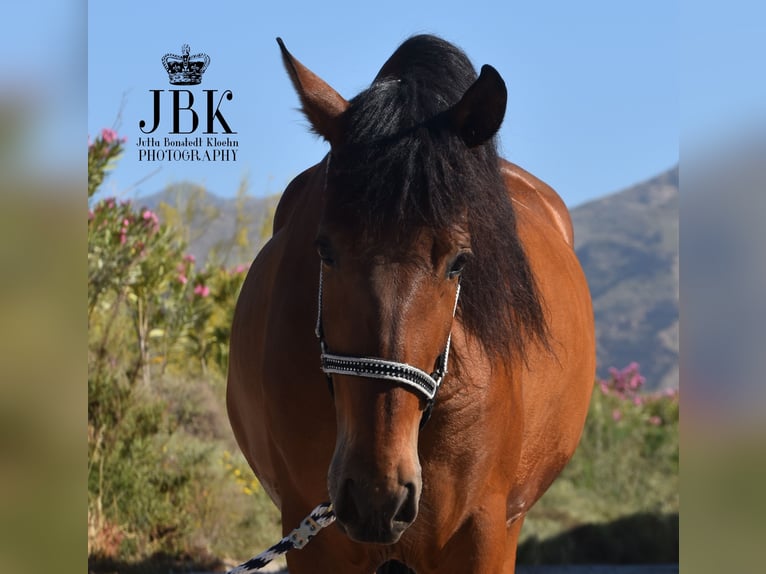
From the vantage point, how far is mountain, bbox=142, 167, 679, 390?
24.5 ft

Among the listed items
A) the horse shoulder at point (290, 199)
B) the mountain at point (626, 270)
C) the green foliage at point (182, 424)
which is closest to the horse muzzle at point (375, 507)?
the horse shoulder at point (290, 199)

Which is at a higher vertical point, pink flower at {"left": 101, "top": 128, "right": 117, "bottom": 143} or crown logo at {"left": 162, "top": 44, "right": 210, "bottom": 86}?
crown logo at {"left": 162, "top": 44, "right": 210, "bottom": 86}

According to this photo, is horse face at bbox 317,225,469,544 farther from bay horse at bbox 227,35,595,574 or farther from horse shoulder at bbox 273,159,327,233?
horse shoulder at bbox 273,159,327,233

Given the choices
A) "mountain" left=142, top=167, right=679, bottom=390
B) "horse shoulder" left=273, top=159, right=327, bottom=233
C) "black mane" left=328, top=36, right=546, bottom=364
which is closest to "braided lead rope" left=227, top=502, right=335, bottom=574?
"black mane" left=328, top=36, right=546, bottom=364

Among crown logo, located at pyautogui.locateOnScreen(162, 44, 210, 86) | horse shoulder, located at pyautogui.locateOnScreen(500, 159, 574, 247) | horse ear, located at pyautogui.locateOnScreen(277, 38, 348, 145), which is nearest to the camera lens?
horse ear, located at pyautogui.locateOnScreen(277, 38, 348, 145)

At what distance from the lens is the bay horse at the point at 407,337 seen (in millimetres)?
2072

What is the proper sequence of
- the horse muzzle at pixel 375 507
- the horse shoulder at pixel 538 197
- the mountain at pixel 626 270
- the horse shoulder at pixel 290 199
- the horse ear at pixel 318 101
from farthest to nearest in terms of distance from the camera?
the mountain at pixel 626 270 → the horse shoulder at pixel 538 197 → the horse shoulder at pixel 290 199 → the horse ear at pixel 318 101 → the horse muzzle at pixel 375 507

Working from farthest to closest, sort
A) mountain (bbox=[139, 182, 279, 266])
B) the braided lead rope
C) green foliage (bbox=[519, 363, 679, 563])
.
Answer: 1. mountain (bbox=[139, 182, 279, 266])
2. green foliage (bbox=[519, 363, 679, 563])
3. the braided lead rope

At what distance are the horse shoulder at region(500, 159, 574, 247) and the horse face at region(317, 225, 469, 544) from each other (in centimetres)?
159

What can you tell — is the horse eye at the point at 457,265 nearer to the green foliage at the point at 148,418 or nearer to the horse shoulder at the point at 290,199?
the horse shoulder at the point at 290,199

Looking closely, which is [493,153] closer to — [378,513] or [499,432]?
[499,432]

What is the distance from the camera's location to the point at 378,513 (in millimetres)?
2049
